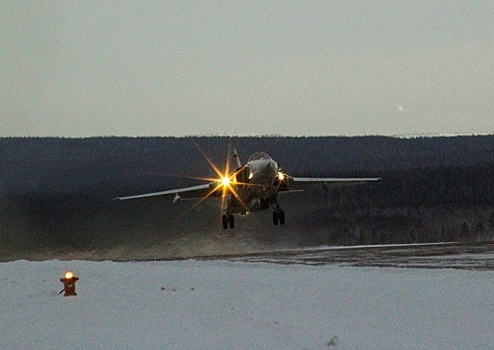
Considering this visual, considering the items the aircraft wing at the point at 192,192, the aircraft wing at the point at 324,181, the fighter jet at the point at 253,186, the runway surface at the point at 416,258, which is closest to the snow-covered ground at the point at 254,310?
the runway surface at the point at 416,258

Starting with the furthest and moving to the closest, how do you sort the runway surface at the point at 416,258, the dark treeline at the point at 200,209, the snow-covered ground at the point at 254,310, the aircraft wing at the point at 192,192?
the dark treeline at the point at 200,209 < the aircraft wing at the point at 192,192 < the runway surface at the point at 416,258 < the snow-covered ground at the point at 254,310

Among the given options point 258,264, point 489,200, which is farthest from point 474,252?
point 489,200

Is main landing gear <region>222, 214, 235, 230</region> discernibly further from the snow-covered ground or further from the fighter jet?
the snow-covered ground

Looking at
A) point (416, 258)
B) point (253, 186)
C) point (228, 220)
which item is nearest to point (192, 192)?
point (228, 220)

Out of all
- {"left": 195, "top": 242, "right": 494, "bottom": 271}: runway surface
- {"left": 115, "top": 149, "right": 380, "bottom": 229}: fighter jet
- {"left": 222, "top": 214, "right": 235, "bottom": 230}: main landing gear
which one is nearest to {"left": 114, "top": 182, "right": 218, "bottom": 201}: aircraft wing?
{"left": 115, "top": 149, "right": 380, "bottom": 229}: fighter jet

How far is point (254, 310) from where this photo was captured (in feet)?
67.7

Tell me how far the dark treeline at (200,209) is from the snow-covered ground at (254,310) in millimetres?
21652

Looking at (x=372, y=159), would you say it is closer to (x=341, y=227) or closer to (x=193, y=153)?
(x=193, y=153)

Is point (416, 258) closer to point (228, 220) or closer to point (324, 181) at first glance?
point (228, 220)

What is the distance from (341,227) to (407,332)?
60668 millimetres

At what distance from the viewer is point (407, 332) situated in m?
16.9

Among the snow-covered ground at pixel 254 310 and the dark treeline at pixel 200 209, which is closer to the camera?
the snow-covered ground at pixel 254 310

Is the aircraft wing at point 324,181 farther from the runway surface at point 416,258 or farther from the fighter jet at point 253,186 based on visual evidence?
the runway surface at point 416,258

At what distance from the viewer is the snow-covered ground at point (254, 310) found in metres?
16.7
